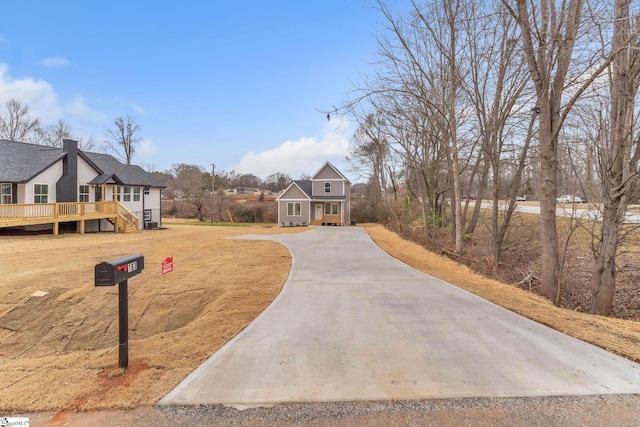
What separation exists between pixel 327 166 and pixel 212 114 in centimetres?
1260

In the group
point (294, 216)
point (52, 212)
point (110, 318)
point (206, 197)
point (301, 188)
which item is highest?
point (301, 188)

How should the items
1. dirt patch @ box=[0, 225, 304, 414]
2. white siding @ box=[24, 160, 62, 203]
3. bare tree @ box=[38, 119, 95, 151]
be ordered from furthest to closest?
bare tree @ box=[38, 119, 95, 151] → white siding @ box=[24, 160, 62, 203] → dirt patch @ box=[0, 225, 304, 414]

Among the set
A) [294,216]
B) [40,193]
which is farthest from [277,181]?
[40,193]

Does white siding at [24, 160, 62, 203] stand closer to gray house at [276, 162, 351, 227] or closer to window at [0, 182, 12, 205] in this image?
window at [0, 182, 12, 205]

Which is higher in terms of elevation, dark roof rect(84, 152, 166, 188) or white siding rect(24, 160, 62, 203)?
dark roof rect(84, 152, 166, 188)

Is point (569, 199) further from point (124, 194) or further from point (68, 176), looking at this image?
point (124, 194)

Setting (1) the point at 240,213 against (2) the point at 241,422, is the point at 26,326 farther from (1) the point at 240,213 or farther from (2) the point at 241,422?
(1) the point at 240,213

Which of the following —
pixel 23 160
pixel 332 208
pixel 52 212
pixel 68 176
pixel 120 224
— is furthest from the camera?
pixel 332 208

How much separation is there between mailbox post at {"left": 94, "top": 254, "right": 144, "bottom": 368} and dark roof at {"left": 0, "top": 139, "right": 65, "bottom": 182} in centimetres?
1972

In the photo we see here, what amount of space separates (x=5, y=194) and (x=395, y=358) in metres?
22.8

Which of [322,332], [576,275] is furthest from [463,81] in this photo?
[322,332]

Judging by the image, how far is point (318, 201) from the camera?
30.3 meters

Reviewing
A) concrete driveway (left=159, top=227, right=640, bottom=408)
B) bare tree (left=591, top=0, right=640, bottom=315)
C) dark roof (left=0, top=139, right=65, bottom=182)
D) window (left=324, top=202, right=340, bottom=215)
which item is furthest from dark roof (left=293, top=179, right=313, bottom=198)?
concrete driveway (left=159, top=227, right=640, bottom=408)

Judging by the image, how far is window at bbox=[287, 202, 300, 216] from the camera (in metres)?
29.4
